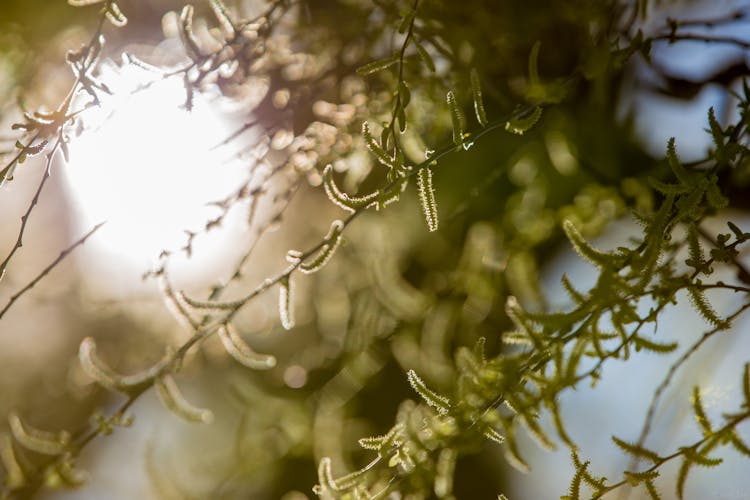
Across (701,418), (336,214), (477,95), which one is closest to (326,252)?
(477,95)

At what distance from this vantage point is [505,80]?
0.88 meters

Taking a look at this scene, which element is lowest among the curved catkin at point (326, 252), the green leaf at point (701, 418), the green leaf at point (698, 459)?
the green leaf at point (698, 459)

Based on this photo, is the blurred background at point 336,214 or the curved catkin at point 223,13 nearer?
the curved catkin at point 223,13

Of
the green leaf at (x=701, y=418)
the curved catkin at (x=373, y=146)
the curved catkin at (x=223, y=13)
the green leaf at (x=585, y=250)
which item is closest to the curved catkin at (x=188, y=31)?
the curved catkin at (x=223, y=13)

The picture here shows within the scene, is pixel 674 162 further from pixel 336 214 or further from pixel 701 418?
pixel 336 214

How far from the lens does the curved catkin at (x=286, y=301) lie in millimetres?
452

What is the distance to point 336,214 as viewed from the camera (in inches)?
40.3

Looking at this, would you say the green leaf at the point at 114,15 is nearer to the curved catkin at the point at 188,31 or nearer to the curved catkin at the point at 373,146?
the curved catkin at the point at 188,31

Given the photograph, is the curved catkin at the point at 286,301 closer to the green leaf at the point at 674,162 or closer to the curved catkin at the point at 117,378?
the curved catkin at the point at 117,378

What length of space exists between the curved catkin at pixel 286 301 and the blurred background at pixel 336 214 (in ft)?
0.34

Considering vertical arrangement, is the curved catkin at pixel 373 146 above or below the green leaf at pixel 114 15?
below

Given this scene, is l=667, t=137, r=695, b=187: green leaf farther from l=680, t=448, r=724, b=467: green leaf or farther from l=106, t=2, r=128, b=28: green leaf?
l=106, t=2, r=128, b=28: green leaf

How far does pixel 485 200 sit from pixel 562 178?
5.0 inches

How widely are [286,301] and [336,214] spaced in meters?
0.57
